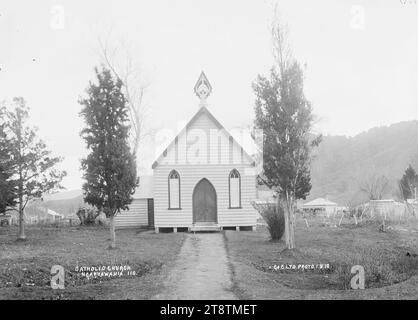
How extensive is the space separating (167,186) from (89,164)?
8141 mm

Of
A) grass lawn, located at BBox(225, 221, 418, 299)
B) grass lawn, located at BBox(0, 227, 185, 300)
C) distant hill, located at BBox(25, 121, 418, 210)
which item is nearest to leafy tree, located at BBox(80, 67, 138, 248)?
grass lawn, located at BBox(0, 227, 185, 300)

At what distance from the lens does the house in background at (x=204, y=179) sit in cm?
2655

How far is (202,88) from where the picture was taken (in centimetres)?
2800

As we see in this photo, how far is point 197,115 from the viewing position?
26875mm

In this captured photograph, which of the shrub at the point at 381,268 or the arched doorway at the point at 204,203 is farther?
the arched doorway at the point at 204,203

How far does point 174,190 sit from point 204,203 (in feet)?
6.09

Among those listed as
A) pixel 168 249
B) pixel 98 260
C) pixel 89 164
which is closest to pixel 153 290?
pixel 98 260

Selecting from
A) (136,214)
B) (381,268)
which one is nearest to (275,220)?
(381,268)

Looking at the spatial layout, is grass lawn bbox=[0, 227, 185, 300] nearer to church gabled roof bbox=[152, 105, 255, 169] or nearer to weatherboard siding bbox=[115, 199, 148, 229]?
church gabled roof bbox=[152, 105, 255, 169]

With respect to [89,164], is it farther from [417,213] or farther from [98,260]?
[417,213]

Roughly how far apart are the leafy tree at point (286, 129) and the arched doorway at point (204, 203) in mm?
8694

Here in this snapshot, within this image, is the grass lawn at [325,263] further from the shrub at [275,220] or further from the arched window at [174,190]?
the arched window at [174,190]

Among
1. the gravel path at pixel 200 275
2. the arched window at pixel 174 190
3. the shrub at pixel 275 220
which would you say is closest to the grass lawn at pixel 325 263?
the gravel path at pixel 200 275
